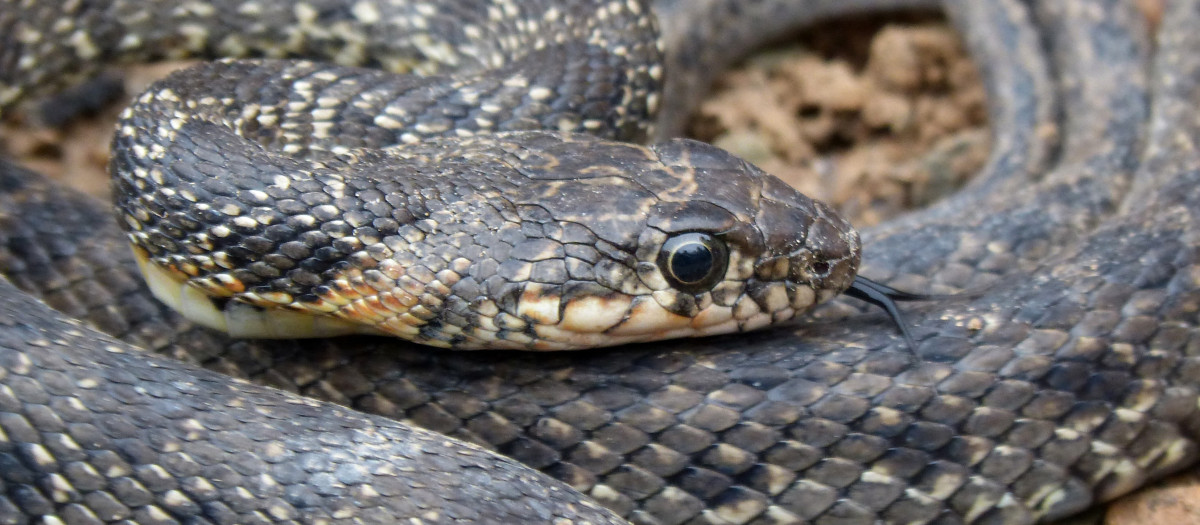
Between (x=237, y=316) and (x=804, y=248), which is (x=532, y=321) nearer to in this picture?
(x=804, y=248)

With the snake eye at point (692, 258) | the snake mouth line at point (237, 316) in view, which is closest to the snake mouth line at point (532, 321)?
the snake mouth line at point (237, 316)

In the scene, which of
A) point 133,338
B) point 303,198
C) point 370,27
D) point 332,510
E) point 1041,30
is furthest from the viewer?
point 1041,30

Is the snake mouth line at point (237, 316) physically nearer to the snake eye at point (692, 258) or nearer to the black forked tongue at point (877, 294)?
the snake eye at point (692, 258)

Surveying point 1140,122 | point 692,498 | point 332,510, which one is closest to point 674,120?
point 1140,122

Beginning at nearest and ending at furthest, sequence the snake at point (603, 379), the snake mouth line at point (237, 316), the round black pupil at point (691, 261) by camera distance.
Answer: the snake at point (603, 379) → the round black pupil at point (691, 261) → the snake mouth line at point (237, 316)

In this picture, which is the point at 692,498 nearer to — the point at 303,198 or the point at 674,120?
the point at 303,198

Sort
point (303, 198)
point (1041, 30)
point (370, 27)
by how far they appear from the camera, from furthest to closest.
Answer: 1. point (1041, 30)
2. point (370, 27)
3. point (303, 198)

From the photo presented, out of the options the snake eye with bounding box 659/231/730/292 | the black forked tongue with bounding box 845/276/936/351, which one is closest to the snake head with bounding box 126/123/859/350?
the snake eye with bounding box 659/231/730/292
